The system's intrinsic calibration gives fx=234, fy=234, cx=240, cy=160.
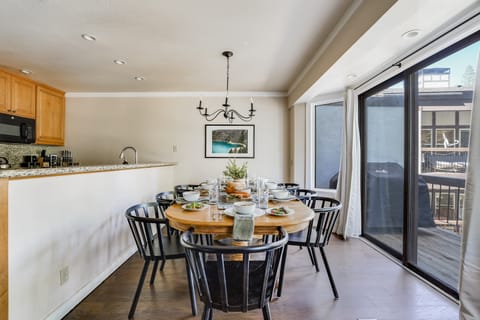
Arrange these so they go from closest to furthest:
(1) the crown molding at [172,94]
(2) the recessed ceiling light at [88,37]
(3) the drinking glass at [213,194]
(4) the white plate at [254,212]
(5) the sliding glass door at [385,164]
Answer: (4) the white plate at [254,212]
(3) the drinking glass at [213,194]
(2) the recessed ceiling light at [88,37]
(5) the sliding glass door at [385,164]
(1) the crown molding at [172,94]

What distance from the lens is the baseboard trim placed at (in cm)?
174

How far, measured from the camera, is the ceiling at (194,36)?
1.91 meters

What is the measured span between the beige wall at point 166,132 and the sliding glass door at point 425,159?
1.74m

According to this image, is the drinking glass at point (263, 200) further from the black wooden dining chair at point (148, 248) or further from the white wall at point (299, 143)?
the white wall at point (299, 143)

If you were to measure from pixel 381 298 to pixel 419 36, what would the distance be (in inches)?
90.7

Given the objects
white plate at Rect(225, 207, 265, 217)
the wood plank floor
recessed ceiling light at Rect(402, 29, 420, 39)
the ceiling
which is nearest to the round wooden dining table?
white plate at Rect(225, 207, 265, 217)

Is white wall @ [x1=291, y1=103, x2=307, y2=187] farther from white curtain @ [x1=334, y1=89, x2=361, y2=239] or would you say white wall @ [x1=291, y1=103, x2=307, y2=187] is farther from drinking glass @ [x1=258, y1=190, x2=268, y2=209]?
drinking glass @ [x1=258, y1=190, x2=268, y2=209]

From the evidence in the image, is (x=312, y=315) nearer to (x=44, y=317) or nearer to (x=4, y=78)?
(x=44, y=317)

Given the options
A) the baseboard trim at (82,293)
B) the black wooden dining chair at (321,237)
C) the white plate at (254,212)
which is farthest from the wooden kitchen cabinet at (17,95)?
the black wooden dining chair at (321,237)

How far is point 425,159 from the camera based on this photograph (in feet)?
7.84

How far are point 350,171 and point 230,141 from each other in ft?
7.10

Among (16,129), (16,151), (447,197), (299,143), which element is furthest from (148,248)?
(16,151)

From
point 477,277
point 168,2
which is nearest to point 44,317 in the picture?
point 168,2

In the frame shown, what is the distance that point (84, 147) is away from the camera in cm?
455
